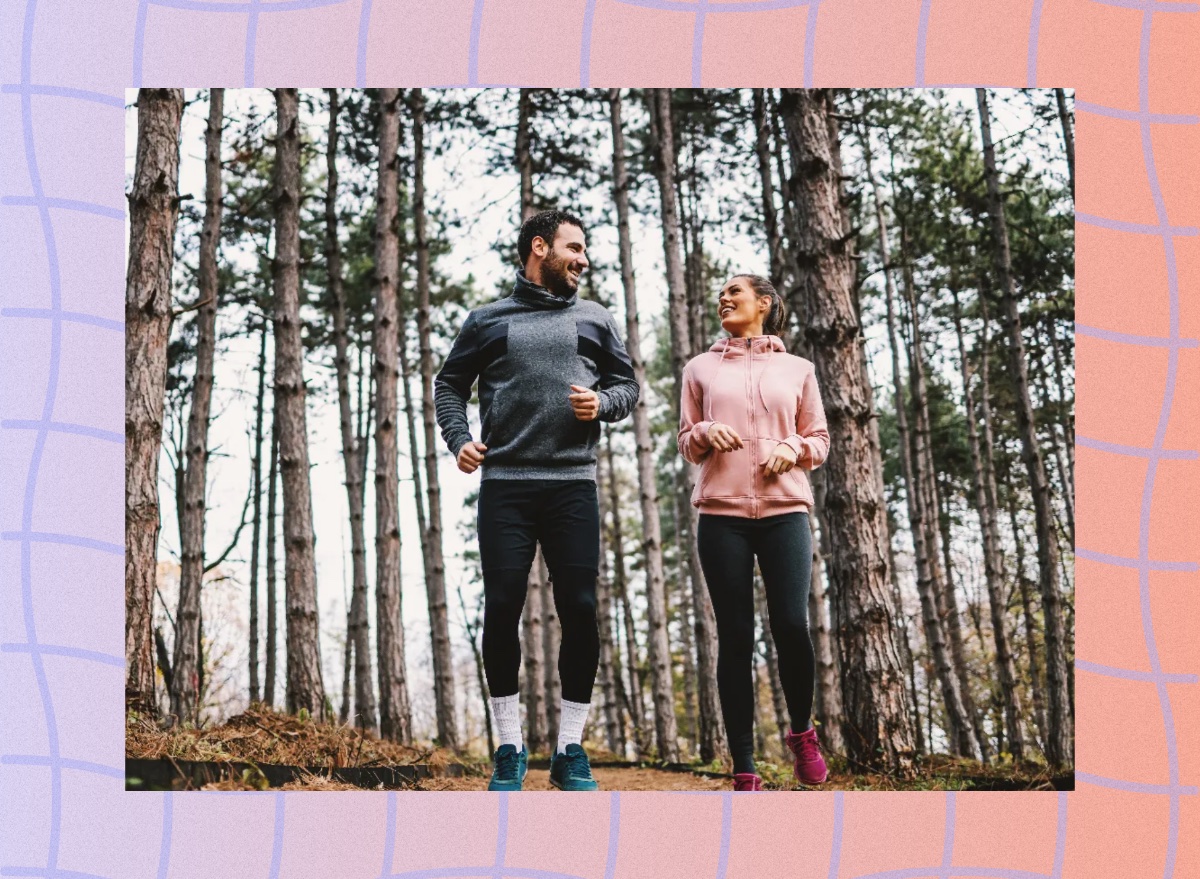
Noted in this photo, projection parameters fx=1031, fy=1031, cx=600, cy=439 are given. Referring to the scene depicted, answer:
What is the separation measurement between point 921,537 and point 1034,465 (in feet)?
9.90

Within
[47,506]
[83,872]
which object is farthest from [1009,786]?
[47,506]

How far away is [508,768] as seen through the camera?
3.39 metres

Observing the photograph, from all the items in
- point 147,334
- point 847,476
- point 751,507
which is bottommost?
point 751,507

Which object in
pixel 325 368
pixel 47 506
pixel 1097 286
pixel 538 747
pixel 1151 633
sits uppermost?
pixel 325 368

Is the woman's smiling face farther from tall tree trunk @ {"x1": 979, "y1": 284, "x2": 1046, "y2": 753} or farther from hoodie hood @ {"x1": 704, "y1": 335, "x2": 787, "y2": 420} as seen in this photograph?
tall tree trunk @ {"x1": 979, "y1": 284, "x2": 1046, "y2": 753}

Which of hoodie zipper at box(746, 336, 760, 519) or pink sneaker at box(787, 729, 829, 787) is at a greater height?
hoodie zipper at box(746, 336, 760, 519)

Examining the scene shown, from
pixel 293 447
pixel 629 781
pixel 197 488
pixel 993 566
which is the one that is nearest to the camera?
pixel 629 781

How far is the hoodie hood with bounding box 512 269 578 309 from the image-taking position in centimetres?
362

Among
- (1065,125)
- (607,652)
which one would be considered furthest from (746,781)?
(607,652)

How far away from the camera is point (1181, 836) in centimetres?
364

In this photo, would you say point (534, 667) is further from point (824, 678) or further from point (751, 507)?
point (751, 507)

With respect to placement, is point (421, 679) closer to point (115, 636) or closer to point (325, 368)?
point (325, 368)

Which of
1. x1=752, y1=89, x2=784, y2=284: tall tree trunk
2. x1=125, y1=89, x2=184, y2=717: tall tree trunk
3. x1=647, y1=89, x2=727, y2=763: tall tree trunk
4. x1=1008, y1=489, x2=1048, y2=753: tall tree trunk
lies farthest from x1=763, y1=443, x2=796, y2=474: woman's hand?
x1=1008, y1=489, x2=1048, y2=753: tall tree trunk

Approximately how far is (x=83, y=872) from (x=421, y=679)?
3518cm
